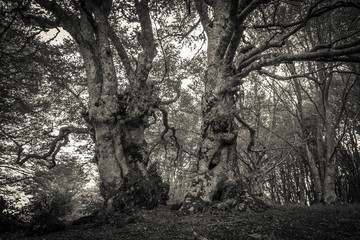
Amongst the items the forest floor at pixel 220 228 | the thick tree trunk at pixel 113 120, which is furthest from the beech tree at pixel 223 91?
the thick tree trunk at pixel 113 120

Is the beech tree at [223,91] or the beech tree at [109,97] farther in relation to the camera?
the beech tree at [109,97]

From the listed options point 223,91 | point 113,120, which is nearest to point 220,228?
point 223,91

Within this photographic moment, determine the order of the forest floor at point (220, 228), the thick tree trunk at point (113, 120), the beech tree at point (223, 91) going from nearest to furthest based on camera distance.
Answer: the forest floor at point (220, 228)
the beech tree at point (223, 91)
the thick tree trunk at point (113, 120)

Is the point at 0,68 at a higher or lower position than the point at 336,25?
lower

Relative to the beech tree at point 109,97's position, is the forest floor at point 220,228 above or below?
below

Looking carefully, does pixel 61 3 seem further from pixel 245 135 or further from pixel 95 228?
pixel 245 135

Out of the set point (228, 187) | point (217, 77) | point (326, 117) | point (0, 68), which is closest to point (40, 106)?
point (0, 68)

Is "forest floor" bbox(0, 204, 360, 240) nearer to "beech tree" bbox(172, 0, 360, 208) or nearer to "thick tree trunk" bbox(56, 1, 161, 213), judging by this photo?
"beech tree" bbox(172, 0, 360, 208)

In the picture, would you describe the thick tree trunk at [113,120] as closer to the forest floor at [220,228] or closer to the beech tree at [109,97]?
the beech tree at [109,97]

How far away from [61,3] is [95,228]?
6.73m

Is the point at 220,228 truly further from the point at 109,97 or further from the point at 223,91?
the point at 109,97

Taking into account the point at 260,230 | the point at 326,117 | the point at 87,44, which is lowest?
the point at 260,230

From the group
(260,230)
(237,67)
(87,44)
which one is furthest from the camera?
(87,44)

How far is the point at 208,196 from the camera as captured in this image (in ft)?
14.1
